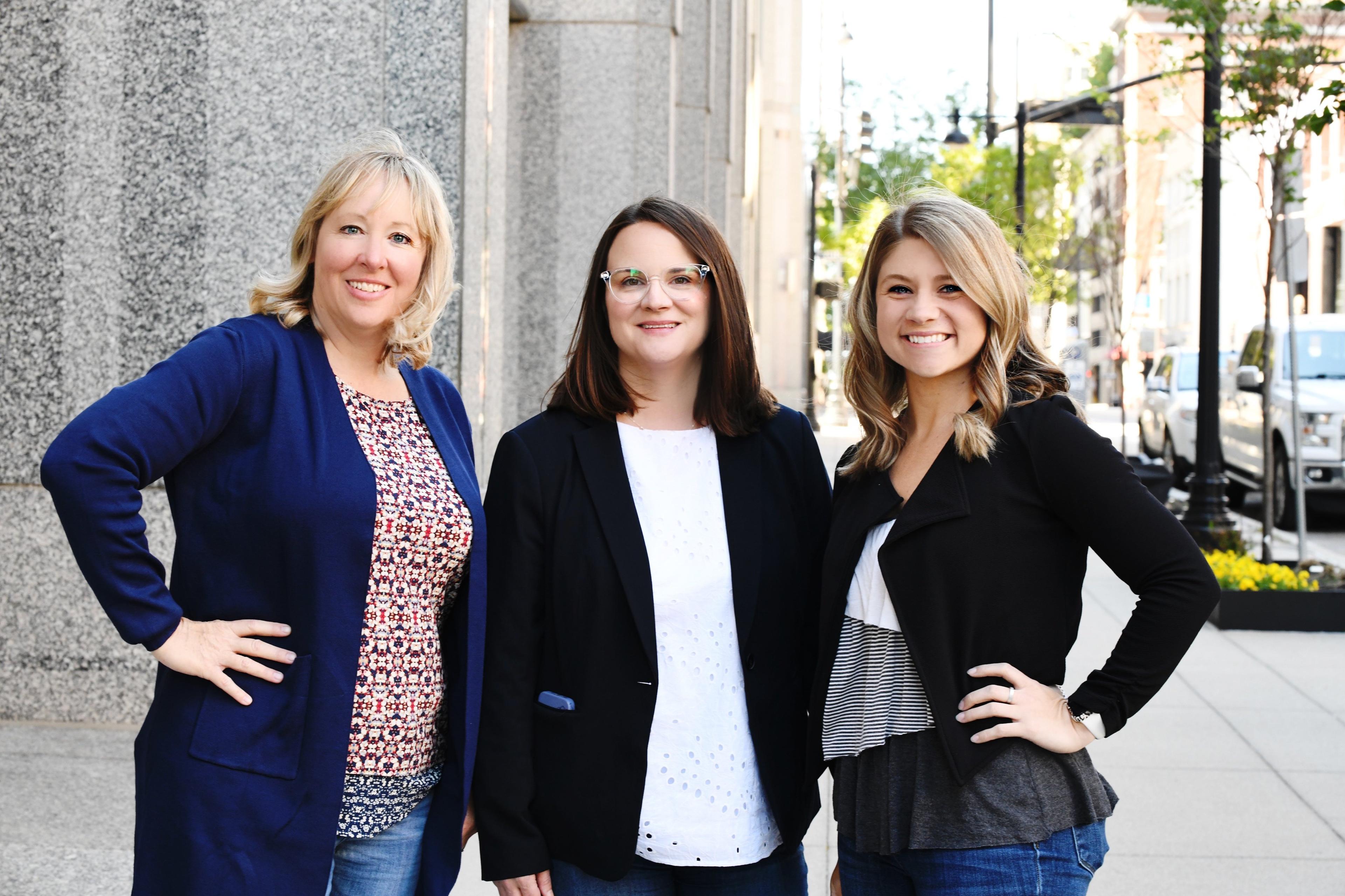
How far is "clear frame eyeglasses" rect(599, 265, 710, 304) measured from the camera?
278 cm

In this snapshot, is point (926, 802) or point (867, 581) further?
point (867, 581)

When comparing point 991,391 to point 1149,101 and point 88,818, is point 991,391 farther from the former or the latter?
point 1149,101

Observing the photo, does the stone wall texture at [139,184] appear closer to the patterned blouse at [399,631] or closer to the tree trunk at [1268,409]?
the patterned blouse at [399,631]

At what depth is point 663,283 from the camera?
9.09 ft

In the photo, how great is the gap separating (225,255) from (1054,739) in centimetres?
414

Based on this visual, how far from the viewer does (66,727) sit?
5434 millimetres

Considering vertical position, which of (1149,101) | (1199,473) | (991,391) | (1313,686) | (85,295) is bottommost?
(1313,686)

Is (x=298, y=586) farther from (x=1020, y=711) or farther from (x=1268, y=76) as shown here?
(x=1268, y=76)

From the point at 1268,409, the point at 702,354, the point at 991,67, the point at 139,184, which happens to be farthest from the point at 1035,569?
the point at 991,67

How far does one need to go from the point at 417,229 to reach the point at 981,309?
1118 millimetres

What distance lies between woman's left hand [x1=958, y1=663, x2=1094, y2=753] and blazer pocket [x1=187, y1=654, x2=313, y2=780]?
1178 millimetres

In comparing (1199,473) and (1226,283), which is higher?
(1226,283)

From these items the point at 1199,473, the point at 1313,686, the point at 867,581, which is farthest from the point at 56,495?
the point at 1199,473

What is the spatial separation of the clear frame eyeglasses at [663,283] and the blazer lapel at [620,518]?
0.87 ft
